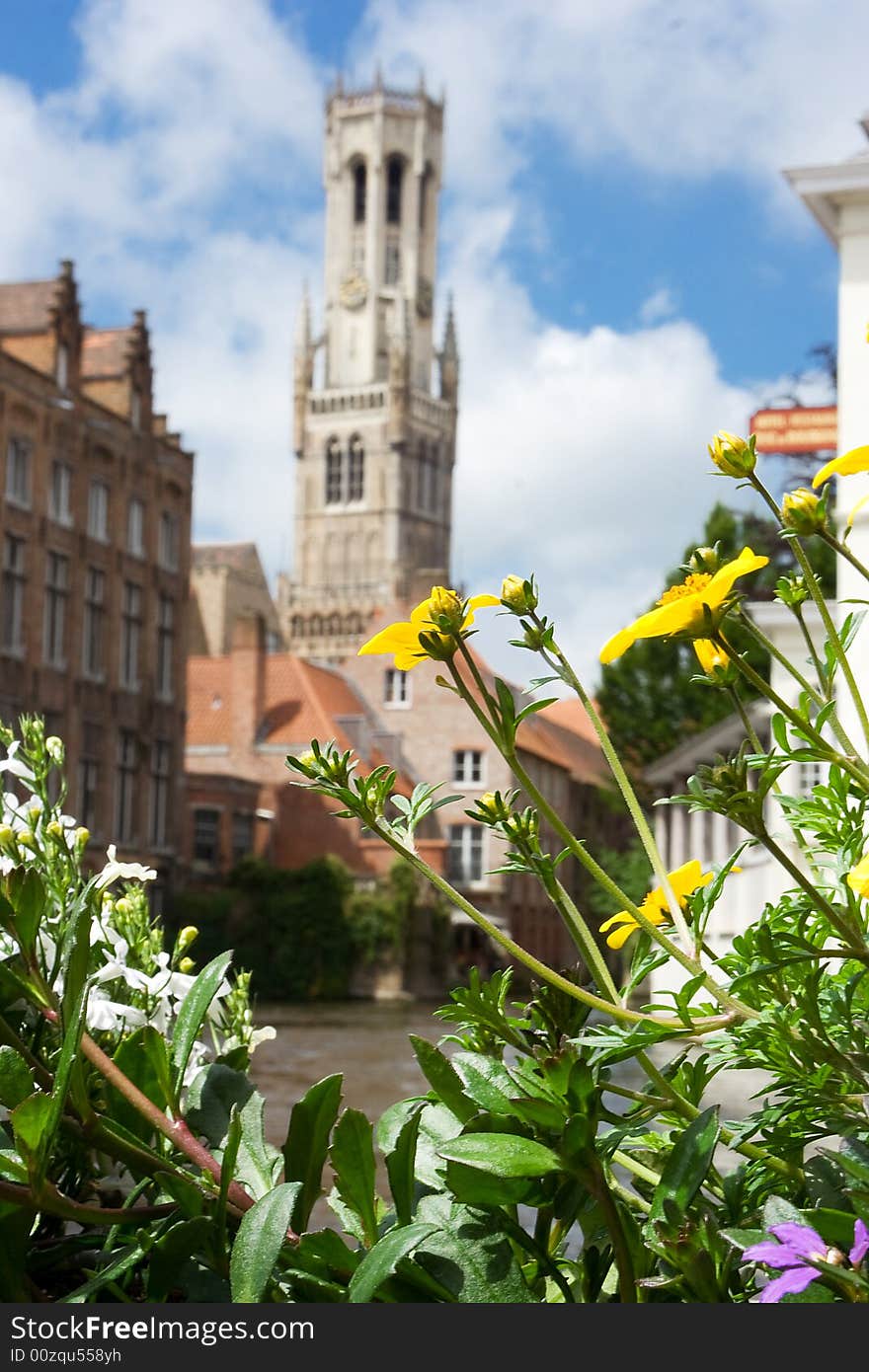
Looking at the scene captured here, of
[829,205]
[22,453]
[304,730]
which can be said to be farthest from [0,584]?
[829,205]

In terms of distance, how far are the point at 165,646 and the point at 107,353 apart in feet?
23.7

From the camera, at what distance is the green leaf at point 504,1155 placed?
1107 millimetres

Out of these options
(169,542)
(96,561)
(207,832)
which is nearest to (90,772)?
(96,561)

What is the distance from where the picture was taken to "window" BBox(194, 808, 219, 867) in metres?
43.0

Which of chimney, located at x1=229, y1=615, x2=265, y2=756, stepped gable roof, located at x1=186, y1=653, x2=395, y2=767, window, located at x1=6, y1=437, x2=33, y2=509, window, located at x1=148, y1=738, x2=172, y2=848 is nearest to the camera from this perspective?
window, located at x1=6, y1=437, x2=33, y2=509

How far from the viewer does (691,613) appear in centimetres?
120

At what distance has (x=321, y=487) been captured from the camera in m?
104

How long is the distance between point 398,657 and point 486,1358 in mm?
553

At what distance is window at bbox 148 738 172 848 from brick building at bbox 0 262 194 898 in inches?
1.5

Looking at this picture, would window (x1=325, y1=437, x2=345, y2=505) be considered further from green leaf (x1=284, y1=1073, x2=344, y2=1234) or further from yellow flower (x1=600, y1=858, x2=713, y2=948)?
green leaf (x1=284, y1=1073, x2=344, y2=1234)

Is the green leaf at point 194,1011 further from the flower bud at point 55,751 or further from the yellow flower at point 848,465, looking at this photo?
the yellow flower at point 848,465

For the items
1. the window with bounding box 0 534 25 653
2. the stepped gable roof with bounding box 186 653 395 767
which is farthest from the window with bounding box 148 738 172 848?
the window with bounding box 0 534 25 653

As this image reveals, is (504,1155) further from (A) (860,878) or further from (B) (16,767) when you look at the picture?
(B) (16,767)

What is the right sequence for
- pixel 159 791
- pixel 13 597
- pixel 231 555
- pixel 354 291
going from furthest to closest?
1. pixel 354 291
2. pixel 231 555
3. pixel 159 791
4. pixel 13 597
